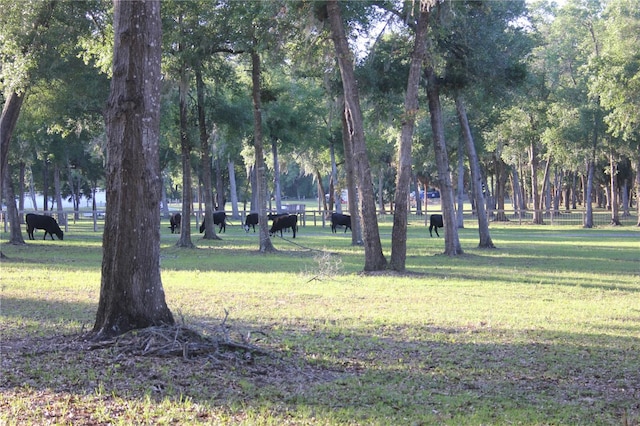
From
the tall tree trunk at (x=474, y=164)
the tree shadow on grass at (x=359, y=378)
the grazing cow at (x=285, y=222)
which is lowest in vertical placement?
the tree shadow on grass at (x=359, y=378)

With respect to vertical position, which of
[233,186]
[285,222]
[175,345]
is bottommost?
[175,345]

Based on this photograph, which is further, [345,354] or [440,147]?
[440,147]

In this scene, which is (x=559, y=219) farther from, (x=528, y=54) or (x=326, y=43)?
(x=326, y=43)

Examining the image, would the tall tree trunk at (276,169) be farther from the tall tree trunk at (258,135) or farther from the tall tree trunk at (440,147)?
the tall tree trunk at (440,147)

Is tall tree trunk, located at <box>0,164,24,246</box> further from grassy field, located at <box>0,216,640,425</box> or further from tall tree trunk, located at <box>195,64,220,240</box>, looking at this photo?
grassy field, located at <box>0,216,640,425</box>

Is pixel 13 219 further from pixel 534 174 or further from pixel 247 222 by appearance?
pixel 534 174

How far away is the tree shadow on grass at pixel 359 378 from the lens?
19.1ft

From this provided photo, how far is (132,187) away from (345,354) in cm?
293

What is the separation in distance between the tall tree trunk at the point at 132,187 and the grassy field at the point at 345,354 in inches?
24.2

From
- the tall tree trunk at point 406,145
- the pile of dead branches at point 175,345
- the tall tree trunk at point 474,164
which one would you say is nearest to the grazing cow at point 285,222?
the tall tree trunk at point 474,164

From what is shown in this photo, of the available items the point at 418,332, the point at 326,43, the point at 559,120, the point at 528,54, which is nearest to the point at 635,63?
the point at 528,54

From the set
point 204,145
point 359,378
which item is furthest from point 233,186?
point 359,378

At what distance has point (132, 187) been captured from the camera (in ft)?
24.5

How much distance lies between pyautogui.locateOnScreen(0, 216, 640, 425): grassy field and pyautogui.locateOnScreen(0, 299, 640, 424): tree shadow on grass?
0.02m
